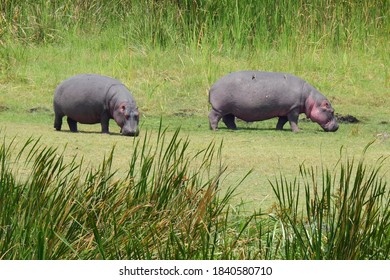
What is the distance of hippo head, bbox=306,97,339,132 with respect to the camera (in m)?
9.09

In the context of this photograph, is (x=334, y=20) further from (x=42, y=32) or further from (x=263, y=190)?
(x=263, y=190)

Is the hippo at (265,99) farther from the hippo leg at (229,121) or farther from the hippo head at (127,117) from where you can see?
the hippo head at (127,117)

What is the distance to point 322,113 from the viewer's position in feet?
29.9

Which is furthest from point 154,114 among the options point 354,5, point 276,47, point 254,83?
point 354,5

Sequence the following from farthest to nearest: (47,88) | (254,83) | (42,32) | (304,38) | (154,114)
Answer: (42,32), (304,38), (47,88), (154,114), (254,83)

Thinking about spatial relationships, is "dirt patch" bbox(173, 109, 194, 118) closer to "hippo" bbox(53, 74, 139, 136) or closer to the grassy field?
the grassy field

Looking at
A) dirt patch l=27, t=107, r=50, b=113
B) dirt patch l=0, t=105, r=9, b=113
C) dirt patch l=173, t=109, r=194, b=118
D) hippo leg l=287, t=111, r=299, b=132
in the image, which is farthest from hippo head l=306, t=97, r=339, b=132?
dirt patch l=0, t=105, r=9, b=113

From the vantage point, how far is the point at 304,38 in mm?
11852

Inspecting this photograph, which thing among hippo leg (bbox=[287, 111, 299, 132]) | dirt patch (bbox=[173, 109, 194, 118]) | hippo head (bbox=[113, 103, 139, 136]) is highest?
hippo head (bbox=[113, 103, 139, 136])

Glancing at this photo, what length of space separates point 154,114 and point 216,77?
4.25 feet

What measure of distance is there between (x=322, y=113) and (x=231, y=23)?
3.24 m

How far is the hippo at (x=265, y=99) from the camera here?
8945mm

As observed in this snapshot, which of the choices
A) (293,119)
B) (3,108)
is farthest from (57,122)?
(293,119)

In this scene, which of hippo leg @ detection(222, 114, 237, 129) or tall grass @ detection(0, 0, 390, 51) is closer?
hippo leg @ detection(222, 114, 237, 129)
